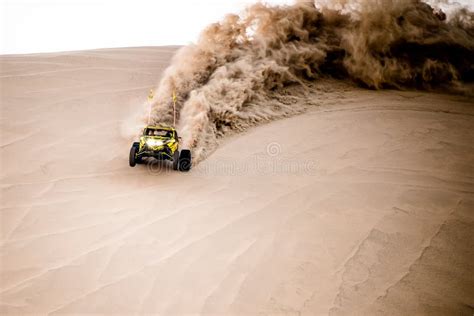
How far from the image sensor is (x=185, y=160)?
4.40 m

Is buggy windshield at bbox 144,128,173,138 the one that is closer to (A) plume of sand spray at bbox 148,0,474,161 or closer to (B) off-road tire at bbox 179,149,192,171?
(B) off-road tire at bbox 179,149,192,171

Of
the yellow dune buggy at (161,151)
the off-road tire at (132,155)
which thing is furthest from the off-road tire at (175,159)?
the off-road tire at (132,155)

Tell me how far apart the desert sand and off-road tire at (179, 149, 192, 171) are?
0.14 metres

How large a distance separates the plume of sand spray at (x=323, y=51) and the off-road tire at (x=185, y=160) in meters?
1.94

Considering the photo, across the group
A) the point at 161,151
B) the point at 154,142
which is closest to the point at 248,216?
the point at 161,151

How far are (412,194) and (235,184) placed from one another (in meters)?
1.79

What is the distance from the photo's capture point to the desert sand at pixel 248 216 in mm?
2566

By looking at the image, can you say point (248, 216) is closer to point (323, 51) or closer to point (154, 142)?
point (154, 142)

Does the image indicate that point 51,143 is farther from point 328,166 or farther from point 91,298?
point 328,166

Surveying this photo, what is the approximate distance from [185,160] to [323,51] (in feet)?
13.7

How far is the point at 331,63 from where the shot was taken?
24.4 ft

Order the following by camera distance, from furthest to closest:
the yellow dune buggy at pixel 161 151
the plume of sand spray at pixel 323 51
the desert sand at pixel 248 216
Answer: the plume of sand spray at pixel 323 51 < the yellow dune buggy at pixel 161 151 < the desert sand at pixel 248 216

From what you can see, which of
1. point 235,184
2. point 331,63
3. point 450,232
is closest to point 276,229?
point 235,184

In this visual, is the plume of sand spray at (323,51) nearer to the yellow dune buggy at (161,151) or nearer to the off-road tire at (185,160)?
the yellow dune buggy at (161,151)
